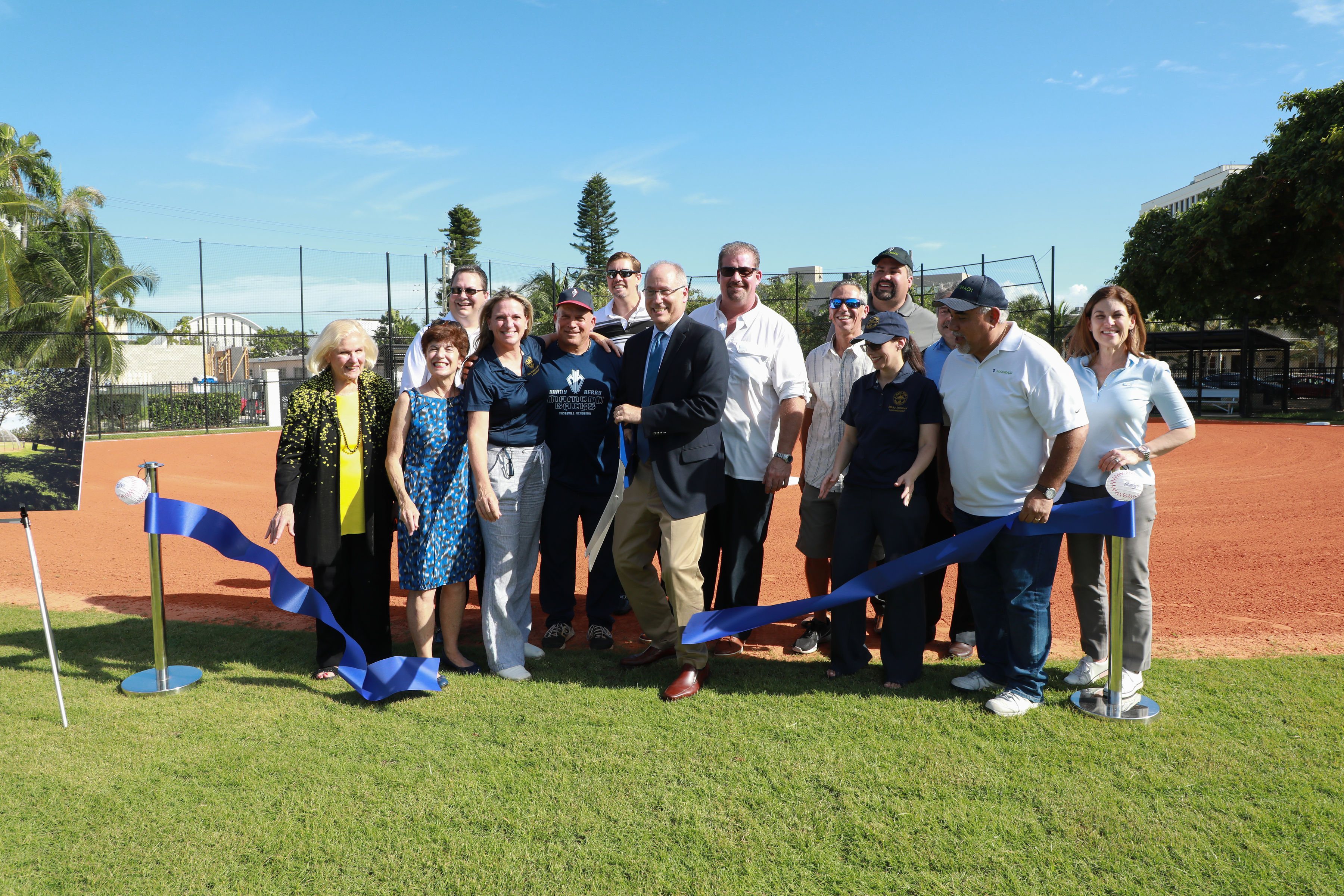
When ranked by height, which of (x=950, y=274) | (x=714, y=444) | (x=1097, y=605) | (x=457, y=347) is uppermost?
(x=950, y=274)

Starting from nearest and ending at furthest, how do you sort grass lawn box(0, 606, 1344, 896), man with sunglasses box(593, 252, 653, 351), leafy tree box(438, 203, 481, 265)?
grass lawn box(0, 606, 1344, 896) < man with sunglasses box(593, 252, 653, 351) < leafy tree box(438, 203, 481, 265)

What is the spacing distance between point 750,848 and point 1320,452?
53.4 ft

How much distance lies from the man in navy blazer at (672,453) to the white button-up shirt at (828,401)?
78cm

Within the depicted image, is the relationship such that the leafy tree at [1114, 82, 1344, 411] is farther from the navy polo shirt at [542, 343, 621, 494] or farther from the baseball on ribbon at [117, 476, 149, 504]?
the baseball on ribbon at [117, 476, 149, 504]

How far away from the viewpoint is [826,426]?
187 inches

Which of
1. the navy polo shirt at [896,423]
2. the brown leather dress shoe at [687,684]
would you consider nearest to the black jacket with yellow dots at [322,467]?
the brown leather dress shoe at [687,684]

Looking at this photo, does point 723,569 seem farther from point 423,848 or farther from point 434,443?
point 423,848

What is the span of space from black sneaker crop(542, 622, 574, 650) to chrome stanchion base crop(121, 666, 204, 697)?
1913mm

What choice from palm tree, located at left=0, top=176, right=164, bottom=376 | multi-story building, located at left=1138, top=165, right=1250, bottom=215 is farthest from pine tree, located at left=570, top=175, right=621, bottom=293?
multi-story building, located at left=1138, top=165, right=1250, bottom=215

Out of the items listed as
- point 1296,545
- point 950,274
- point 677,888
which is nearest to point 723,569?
point 677,888

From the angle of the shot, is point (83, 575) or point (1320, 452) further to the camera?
point (1320, 452)

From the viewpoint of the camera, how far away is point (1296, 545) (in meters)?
7.52

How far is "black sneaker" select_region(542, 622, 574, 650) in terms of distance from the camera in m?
4.93

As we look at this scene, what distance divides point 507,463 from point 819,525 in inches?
74.5
